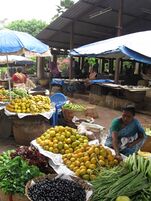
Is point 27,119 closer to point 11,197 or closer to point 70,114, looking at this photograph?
point 70,114

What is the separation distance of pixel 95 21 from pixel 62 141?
13.0 m

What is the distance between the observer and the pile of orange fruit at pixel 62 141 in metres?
4.46

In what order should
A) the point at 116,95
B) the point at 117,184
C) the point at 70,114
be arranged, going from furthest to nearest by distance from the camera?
the point at 116,95
the point at 70,114
the point at 117,184

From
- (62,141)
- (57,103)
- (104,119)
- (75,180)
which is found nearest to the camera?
(75,180)

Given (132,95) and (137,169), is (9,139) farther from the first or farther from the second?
(132,95)

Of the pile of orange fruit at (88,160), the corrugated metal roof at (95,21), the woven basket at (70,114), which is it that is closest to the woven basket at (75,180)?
the pile of orange fruit at (88,160)

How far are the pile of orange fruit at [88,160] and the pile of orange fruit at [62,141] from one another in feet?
0.95

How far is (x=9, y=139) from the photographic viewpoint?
24.9 feet

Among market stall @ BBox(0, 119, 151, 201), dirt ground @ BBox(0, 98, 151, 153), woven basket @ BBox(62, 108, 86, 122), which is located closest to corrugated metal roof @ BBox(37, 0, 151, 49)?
dirt ground @ BBox(0, 98, 151, 153)

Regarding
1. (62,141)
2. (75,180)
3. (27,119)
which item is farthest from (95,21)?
(75,180)

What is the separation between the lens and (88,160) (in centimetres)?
389

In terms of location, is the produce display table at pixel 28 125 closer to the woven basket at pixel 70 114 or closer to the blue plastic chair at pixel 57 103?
the blue plastic chair at pixel 57 103

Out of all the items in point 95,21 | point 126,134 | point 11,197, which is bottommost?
point 11,197

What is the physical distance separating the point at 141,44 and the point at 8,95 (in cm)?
468
